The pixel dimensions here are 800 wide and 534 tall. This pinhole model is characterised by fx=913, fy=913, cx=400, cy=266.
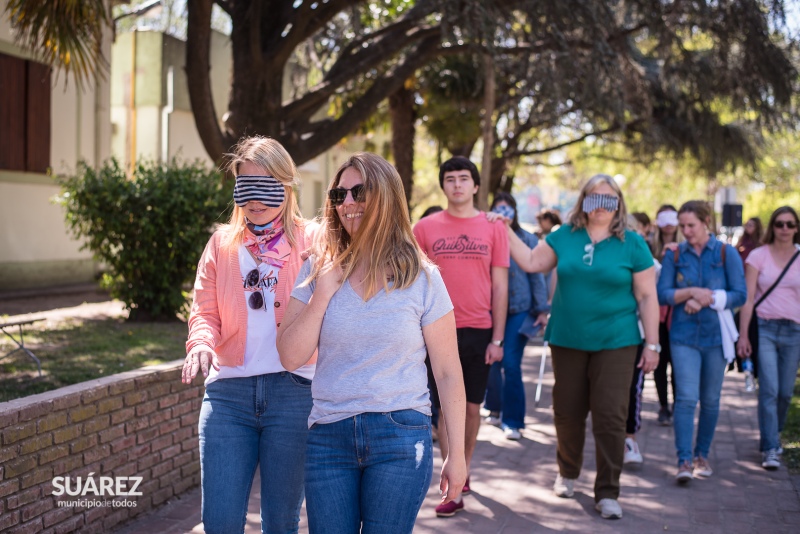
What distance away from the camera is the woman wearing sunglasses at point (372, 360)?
9.81 feet

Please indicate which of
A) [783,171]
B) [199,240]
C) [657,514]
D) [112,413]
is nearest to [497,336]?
[657,514]

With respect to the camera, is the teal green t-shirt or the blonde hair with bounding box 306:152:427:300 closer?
the blonde hair with bounding box 306:152:427:300

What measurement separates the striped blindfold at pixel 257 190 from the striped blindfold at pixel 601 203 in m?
2.72

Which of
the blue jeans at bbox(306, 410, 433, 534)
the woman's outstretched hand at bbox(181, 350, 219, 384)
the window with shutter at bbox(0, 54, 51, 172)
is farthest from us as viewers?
the window with shutter at bbox(0, 54, 51, 172)

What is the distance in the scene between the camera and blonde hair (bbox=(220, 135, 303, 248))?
12.0ft

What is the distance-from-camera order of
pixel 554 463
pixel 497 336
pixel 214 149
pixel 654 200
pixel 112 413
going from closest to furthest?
pixel 112 413 < pixel 497 336 < pixel 554 463 < pixel 214 149 < pixel 654 200

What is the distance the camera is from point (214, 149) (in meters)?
10.5

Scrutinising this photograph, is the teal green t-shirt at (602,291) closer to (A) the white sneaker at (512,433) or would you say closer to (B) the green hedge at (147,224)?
(A) the white sneaker at (512,433)

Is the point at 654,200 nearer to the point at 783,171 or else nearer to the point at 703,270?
the point at 783,171

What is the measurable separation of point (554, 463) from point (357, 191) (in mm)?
4744

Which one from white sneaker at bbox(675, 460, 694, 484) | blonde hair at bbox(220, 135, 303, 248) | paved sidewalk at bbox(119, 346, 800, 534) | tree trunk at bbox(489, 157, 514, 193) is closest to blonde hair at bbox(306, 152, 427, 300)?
blonde hair at bbox(220, 135, 303, 248)

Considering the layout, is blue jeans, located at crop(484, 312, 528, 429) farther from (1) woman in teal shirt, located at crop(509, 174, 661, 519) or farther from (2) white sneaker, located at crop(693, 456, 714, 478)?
(1) woman in teal shirt, located at crop(509, 174, 661, 519)

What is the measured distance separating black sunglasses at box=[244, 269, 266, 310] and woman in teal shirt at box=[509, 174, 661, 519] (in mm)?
2706

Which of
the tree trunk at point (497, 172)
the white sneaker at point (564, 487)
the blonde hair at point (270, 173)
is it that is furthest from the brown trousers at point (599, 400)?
the tree trunk at point (497, 172)
